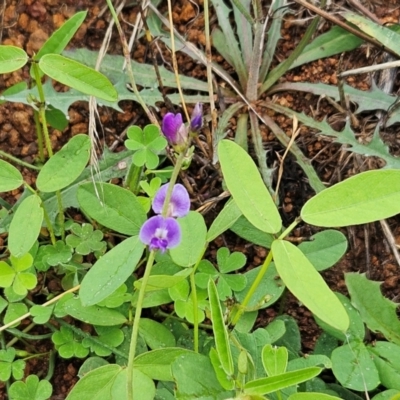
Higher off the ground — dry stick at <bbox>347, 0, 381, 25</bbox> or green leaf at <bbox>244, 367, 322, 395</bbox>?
dry stick at <bbox>347, 0, 381, 25</bbox>

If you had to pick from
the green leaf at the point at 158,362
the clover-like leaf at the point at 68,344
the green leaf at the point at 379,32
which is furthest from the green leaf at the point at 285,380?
the green leaf at the point at 379,32

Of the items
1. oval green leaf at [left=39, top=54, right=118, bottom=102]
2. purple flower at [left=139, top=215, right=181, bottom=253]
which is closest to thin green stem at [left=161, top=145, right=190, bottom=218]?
purple flower at [left=139, top=215, right=181, bottom=253]

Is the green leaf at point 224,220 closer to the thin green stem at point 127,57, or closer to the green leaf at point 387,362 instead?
the thin green stem at point 127,57

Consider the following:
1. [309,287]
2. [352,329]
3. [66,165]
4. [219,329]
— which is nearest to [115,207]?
[66,165]

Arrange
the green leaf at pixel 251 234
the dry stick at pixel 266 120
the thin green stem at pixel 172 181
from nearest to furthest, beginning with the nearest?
the thin green stem at pixel 172 181 → the green leaf at pixel 251 234 → the dry stick at pixel 266 120

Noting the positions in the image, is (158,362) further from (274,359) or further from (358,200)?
(358,200)

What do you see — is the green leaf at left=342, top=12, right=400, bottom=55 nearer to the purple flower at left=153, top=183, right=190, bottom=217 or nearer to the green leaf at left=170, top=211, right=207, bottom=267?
the green leaf at left=170, top=211, right=207, bottom=267
